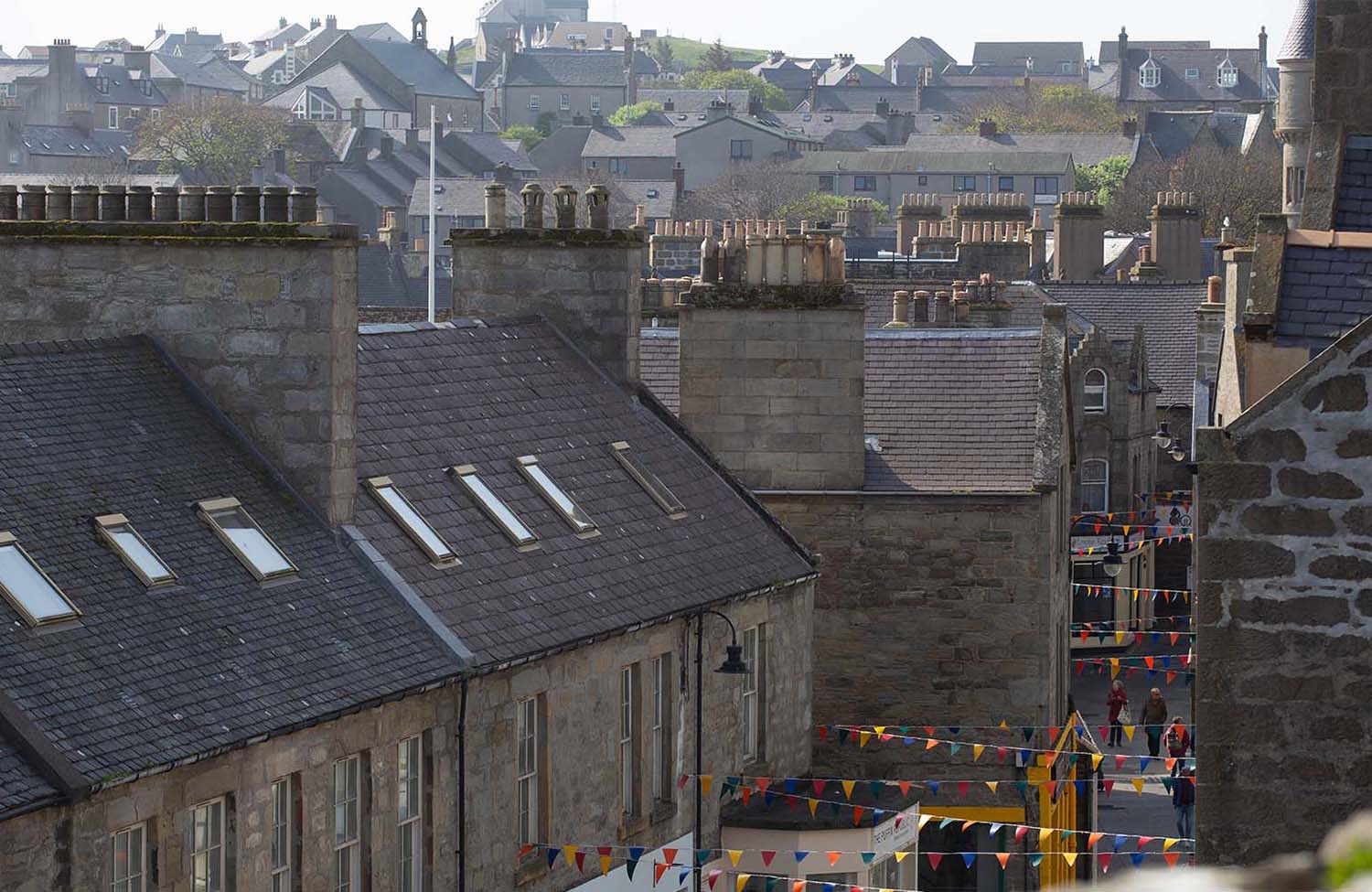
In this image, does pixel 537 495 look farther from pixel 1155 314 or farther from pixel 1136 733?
pixel 1155 314

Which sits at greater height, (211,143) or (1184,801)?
(211,143)

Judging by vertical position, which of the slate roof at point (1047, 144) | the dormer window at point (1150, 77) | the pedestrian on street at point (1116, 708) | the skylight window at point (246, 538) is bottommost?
the pedestrian on street at point (1116, 708)

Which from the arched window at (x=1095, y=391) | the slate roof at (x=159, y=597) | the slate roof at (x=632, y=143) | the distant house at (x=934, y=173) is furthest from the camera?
the slate roof at (x=632, y=143)

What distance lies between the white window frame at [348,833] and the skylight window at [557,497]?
4.99m

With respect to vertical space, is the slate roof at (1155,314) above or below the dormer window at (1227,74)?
below

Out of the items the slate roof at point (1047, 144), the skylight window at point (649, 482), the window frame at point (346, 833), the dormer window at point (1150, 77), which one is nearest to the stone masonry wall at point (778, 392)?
the skylight window at point (649, 482)

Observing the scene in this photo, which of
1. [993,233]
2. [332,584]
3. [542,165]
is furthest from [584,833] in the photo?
[542,165]

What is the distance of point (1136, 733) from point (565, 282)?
17453mm

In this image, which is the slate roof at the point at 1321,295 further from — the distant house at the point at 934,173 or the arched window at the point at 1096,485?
the distant house at the point at 934,173

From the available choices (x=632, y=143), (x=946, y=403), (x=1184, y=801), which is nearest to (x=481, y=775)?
(x=946, y=403)

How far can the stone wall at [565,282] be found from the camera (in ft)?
87.7

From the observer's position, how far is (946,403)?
99.0 ft

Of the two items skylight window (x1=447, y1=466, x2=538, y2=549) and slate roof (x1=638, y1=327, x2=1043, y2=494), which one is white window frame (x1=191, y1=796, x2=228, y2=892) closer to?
skylight window (x1=447, y1=466, x2=538, y2=549)

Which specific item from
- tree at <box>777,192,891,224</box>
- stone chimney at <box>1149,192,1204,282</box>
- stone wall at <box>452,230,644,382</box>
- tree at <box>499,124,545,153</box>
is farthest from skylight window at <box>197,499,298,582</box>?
tree at <box>499,124,545,153</box>
